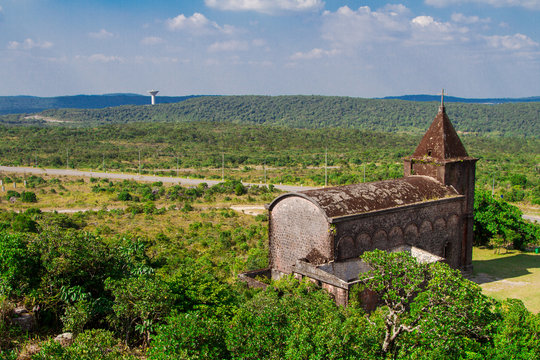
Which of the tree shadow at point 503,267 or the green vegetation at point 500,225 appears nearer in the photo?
the tree shadow at point 503,267

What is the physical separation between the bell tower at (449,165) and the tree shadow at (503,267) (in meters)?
0.98

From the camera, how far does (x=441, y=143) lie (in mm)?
25203

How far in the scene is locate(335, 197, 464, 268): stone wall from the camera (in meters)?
20.2

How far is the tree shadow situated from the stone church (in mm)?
1327

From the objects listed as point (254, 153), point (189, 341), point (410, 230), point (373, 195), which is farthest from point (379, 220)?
point (254, 153)

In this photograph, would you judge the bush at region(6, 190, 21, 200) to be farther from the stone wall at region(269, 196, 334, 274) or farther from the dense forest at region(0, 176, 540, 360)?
the stone wall at region(269, 196, 334, 274)

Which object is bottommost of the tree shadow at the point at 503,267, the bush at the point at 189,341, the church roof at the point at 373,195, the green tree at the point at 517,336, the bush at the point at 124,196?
the tree shadow at the point at 503,267

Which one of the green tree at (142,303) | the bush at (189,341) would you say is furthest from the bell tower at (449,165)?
the bush at (189,341)

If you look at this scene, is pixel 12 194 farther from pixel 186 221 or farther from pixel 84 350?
pixel 84 350

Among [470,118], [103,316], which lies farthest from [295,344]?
[470,118]

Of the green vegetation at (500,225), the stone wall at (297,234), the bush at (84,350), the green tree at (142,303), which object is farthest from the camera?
the green vegetation at (500,225)

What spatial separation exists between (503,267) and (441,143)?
8008mm

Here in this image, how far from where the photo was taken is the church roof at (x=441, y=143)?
2514 cm

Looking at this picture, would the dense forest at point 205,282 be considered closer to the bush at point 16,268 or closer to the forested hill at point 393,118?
the bush at point 16,268
